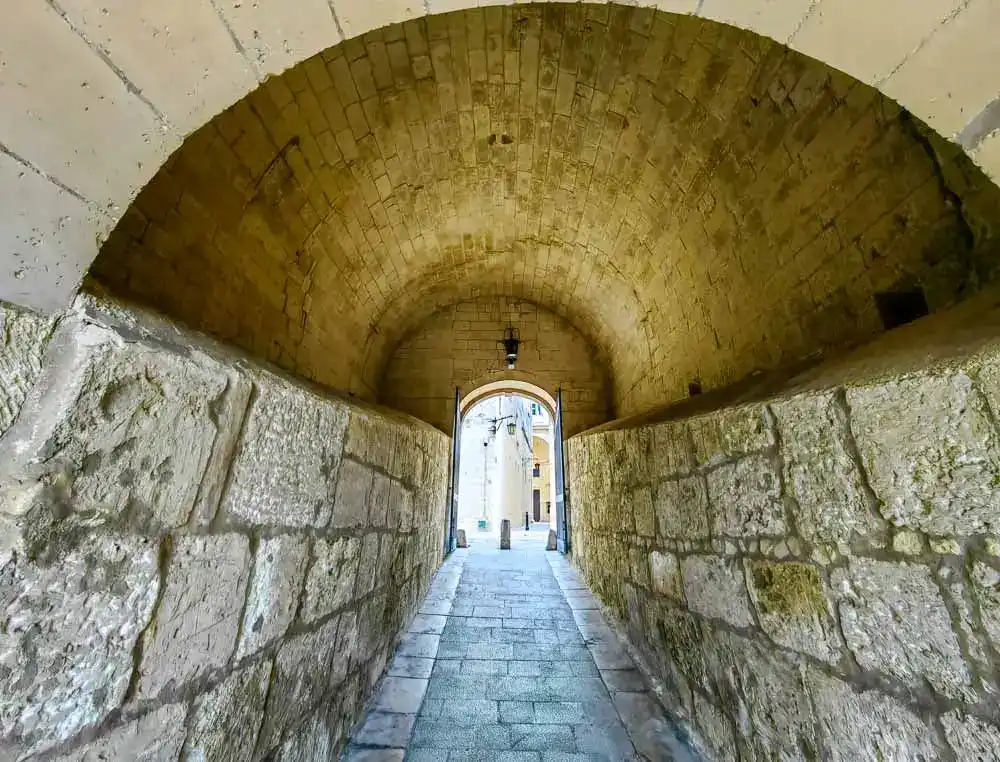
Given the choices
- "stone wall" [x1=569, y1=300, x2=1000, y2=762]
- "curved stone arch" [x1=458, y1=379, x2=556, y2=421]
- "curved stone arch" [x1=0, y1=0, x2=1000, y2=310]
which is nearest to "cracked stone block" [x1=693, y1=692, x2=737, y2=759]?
"stone wall" [x1=569, y1=300, x2=1000, y2=762]

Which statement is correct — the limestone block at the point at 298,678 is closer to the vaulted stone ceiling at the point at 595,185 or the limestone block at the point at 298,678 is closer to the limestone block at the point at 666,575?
the vaulted stone ceiling at the point at 595,185

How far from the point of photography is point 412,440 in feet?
9.04

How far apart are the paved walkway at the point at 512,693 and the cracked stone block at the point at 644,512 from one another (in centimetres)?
80

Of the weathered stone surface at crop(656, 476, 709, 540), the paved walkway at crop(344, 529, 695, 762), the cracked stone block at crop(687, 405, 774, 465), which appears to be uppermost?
the cracked stone block at crop(687, 405, 774, 465)

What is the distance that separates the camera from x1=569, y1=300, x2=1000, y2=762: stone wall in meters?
0.82

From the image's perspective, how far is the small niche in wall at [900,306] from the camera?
1.65m

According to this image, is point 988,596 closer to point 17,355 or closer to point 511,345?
point 17,355

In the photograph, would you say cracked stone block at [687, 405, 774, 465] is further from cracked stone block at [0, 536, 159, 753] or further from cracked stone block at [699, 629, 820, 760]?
cracked stone block at [0, 536, 159, 753]

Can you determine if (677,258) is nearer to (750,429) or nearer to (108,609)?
(750,429)

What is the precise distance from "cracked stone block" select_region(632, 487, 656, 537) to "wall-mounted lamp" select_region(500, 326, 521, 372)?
3.09 m

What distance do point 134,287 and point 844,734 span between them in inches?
123

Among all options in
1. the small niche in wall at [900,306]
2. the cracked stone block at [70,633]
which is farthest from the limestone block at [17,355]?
the small niche in wall at [900,306]

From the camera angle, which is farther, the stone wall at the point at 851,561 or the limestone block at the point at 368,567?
the limestone block at the point at 368,567

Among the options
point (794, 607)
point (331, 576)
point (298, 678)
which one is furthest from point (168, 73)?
point (794, 607)
